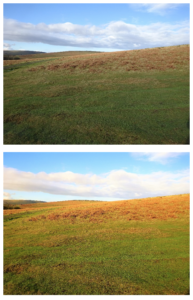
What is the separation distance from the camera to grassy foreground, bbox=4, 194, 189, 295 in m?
8.11

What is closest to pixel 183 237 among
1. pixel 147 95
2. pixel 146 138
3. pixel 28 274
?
pixel 146 138

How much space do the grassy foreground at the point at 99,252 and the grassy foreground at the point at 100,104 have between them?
235 inches

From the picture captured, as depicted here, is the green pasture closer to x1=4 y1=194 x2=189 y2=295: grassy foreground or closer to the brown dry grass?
x1=4 y1=194 x2=189 y2=295: grassy foreground

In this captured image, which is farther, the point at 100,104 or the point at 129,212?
the point at 129,212

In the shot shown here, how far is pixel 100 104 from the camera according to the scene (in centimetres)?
1362

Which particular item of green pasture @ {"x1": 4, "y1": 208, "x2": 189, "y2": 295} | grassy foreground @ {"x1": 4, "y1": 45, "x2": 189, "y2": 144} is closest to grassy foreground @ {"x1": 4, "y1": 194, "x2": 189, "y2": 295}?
green pasture @ {"x1": 4, "y1": 208, "x2": 189, "y2": 295}

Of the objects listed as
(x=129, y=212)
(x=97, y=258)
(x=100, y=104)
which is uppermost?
(x=100, y=104)

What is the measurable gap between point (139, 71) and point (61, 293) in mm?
20134

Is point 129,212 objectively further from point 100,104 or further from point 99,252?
point 100,104

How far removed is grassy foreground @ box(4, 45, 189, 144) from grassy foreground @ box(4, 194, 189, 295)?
598 centimetres

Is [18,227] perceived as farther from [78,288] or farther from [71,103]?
[71,103]

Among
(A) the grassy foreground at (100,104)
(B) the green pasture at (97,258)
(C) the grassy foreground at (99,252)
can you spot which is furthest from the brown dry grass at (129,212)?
(A) the grassy foreground at (100,104)

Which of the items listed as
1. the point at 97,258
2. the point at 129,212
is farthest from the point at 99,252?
the point at 129,212

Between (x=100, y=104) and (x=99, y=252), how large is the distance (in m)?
9.73
